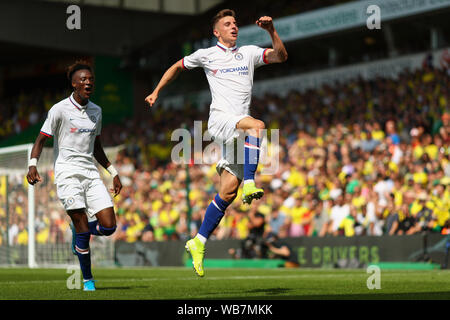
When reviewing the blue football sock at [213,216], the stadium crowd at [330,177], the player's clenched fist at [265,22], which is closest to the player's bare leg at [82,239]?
the blue football sock at [213,216]

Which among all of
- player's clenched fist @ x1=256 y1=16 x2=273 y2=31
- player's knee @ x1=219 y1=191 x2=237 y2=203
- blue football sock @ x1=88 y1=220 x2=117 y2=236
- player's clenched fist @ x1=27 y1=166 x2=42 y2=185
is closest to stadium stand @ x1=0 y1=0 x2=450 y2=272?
player's knee @ x1=219 y1=191 x2=237 y2=203

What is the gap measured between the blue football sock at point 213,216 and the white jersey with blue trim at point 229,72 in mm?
970

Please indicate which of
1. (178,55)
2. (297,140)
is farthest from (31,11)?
(297,140)

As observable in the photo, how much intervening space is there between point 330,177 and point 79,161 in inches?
415

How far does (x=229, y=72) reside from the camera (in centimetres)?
873

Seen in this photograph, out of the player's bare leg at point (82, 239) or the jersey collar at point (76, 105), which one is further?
the jersey collar at point (76, 105)

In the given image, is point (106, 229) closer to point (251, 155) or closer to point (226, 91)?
point (251, 155)

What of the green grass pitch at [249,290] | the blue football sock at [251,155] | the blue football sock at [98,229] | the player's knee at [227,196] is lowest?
the green grass pitch at [249,290]

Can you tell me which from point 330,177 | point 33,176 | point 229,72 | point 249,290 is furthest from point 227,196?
point 330,177

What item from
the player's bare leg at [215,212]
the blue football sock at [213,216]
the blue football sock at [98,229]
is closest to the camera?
the player's bare leg at [215,212]

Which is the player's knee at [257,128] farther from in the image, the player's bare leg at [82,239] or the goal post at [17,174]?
the goal post at [17,174]

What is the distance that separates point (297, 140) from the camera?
2178 cm

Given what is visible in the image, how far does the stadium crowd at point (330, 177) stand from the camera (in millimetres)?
16031
